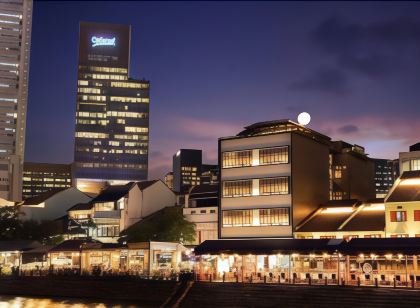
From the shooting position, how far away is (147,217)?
10181 cm

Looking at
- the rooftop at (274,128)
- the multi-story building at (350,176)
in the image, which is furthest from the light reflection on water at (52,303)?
the multi-story building at (350,176)

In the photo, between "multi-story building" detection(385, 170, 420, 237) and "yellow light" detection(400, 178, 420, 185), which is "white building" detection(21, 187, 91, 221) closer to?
"yellow light" detection(400, 178, 420, 185)

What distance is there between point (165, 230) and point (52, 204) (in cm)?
4134

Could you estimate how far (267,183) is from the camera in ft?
240

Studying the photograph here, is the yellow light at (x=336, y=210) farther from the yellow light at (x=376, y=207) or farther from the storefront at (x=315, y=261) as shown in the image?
the storefront at (x=315, y=261)

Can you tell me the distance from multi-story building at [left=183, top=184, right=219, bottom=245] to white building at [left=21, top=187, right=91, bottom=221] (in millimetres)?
35892

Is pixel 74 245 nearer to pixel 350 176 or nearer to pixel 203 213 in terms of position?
pixel 203 213

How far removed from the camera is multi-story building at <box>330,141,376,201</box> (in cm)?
9456

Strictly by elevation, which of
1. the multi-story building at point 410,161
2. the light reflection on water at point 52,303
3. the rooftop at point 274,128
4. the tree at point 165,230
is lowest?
the light reflection on water at point 52,303

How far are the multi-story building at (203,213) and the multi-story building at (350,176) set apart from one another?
59.9ft

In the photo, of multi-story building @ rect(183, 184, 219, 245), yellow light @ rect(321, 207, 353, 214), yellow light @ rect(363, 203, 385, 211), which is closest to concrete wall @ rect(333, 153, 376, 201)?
multi-story building @ rect(183, 184, 219, 245)

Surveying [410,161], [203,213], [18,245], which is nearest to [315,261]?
[410,161]

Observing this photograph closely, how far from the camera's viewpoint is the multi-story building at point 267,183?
7175cm

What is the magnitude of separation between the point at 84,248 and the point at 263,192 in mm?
23134
